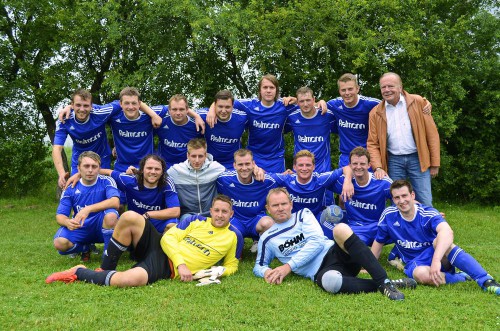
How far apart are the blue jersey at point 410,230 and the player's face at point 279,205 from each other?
1.07 m

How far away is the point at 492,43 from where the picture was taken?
12.4 metres

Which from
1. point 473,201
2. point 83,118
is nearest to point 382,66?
point 473,201

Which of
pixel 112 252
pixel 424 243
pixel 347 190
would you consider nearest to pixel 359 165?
pixel 347 190

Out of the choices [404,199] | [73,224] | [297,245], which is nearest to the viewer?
[404,199]

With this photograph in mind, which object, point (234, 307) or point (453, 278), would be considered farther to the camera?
point (453, 278)

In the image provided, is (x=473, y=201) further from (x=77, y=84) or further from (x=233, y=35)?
(x=77, y=84)

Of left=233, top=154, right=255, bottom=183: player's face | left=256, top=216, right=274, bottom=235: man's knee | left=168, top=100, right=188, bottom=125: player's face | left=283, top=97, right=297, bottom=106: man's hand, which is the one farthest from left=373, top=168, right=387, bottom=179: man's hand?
left=168, top=100, right=188, bottom=125: player's face

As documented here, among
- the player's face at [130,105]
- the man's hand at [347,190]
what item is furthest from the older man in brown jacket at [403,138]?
the player's face at [130,105]

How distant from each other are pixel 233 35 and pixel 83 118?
15.9 ft

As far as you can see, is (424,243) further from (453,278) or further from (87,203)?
(87,203)

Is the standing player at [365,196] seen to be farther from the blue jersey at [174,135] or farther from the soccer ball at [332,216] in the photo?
the blue jersey at [174,135]

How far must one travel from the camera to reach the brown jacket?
6.43 m

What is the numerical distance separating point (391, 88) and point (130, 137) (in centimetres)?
379

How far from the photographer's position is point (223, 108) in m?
7.05
